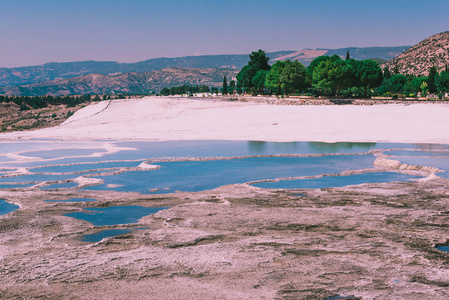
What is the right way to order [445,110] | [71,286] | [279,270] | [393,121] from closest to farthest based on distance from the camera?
[71,286], [279,270], [393,121], [445,110]

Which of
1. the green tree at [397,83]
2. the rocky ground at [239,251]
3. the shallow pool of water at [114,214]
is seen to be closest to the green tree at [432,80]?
the green tree at [397,83]

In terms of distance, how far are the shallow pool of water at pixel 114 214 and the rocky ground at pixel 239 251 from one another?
1.94 feet

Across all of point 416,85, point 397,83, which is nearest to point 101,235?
point 416,85

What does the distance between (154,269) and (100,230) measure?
194 inches

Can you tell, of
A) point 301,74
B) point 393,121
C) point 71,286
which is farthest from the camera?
point 301,74

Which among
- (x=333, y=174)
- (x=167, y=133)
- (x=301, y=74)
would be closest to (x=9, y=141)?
(x=167, y=133)

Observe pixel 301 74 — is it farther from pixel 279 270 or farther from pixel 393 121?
pixel 279 270

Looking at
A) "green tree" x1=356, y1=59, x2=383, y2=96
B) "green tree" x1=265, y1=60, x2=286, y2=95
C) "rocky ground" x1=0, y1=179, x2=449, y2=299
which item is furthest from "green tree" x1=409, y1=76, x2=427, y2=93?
"rocky ground" x1=0, y1=179, x2=449, y2=299

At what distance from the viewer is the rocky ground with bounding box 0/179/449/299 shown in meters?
11.8

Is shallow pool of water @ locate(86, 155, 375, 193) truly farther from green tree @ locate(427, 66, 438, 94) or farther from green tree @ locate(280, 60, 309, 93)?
green tree @ locate(427, 66, 438, 94)

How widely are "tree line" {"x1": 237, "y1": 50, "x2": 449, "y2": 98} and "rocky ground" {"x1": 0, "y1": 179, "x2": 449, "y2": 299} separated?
242 ft

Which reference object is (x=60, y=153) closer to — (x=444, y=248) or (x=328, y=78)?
(x=444, y=248)

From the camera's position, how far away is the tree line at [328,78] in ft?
301

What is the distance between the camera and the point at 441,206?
1983 centimetres
